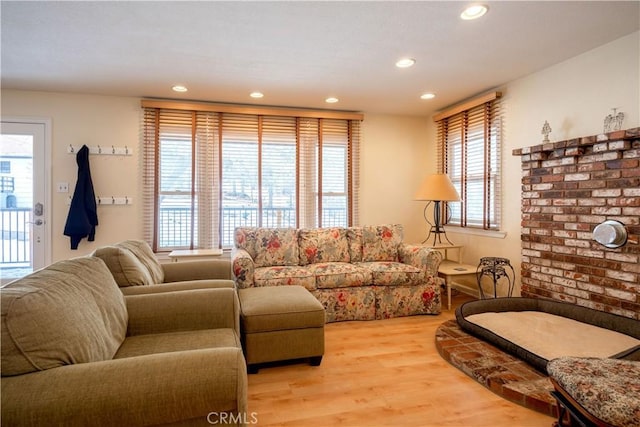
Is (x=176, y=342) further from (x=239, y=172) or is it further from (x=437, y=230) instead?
(x=437, y=230)

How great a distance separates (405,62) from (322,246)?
1.99 m

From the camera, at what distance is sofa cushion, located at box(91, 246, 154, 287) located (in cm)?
206

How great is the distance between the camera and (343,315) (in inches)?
133

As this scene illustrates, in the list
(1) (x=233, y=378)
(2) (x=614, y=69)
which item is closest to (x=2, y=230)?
(1) (x=233, y=378)

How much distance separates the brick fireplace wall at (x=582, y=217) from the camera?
8.12 feet

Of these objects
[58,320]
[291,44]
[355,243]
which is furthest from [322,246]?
[58,320]

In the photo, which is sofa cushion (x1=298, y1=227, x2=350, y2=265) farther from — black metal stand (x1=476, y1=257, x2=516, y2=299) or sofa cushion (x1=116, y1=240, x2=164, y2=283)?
sofa cushion (x1=116, y1=240, x2=164, y2=283)

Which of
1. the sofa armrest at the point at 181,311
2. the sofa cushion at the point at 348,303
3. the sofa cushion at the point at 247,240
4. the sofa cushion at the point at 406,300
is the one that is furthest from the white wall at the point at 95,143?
the sofa cushion at the point at 406,300

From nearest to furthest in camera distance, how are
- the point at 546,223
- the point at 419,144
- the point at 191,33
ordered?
1. the point at 191,33
2. the point at 546,223
3. the point at 419,144

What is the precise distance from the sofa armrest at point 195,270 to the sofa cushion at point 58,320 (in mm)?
1178

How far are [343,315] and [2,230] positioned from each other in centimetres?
372

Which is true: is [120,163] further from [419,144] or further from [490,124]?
[490,124]

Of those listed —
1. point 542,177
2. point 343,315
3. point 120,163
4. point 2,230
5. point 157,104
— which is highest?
point 157,104

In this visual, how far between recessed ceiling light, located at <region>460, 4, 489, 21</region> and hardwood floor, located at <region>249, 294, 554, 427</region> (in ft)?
7.67
